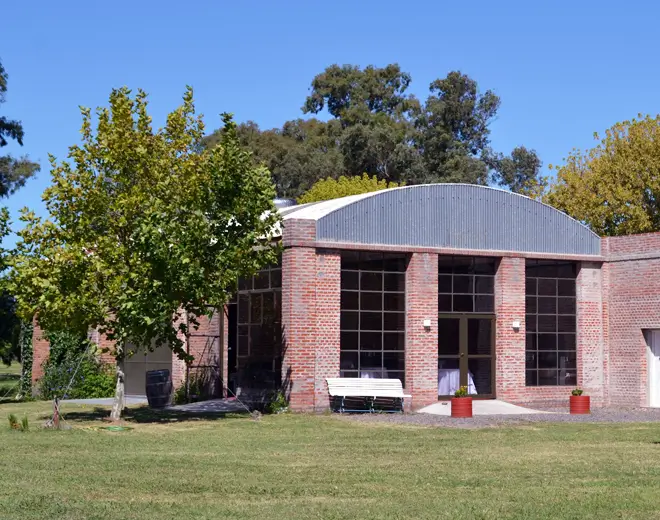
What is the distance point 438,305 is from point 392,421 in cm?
516

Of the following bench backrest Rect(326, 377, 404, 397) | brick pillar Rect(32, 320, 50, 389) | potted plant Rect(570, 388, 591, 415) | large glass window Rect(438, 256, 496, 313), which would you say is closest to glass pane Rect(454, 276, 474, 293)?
large glass window Rect(438, 256, 496, 313)

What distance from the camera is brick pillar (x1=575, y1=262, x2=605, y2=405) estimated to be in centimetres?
3066

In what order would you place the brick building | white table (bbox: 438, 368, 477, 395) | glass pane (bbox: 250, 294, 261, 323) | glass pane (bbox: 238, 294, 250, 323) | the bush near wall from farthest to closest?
the bush near wall → glass pane (bbox: 238, 294, 250, 323) → white table (bbox: 438, 368, 477, 395) → glass pane (bbox: 250, 294, 261, 323) → the brick building

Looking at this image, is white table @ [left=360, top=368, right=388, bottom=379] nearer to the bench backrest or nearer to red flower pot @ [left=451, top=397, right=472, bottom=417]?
the bench backrest

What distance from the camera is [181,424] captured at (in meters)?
23.9

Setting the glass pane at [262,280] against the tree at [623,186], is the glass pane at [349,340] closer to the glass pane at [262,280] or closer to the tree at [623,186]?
the glass pane at [262,280]

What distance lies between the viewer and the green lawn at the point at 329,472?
12000 mm

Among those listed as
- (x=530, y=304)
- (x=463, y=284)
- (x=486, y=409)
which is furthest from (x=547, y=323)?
(x=486, y=409)

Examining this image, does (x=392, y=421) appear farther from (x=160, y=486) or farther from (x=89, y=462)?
(x=160, y=486)

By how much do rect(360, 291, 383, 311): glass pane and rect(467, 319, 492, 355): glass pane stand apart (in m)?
2.84

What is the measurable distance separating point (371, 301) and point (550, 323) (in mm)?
5802

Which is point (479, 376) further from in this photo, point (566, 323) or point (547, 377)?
point (566, 323)

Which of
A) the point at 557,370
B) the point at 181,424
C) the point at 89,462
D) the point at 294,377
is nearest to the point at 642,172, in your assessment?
the point at 557,370

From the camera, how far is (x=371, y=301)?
2814 centimetres
